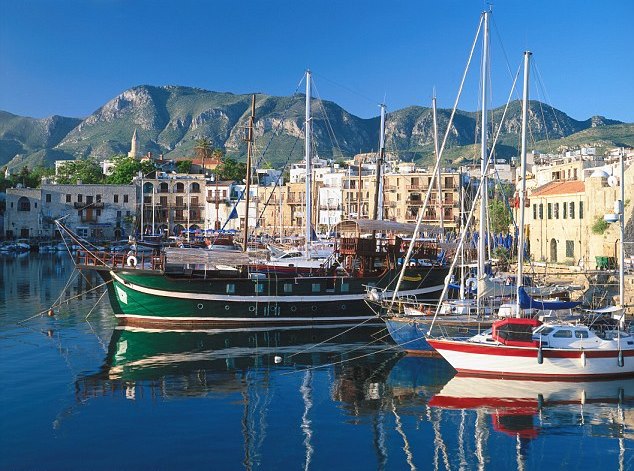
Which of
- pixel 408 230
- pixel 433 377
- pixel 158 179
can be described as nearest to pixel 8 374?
pixel 433 377

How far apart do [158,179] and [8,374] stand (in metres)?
86.6

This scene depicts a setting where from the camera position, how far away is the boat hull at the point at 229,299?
35.4 metres

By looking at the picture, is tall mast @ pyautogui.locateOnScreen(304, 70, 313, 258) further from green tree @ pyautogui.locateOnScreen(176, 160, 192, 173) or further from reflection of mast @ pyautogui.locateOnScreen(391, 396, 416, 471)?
green tree @ pyautogui.locateOnScreen(176, 160, 192, 173)

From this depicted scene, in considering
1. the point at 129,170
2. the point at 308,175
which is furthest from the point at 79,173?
the point at 308,175

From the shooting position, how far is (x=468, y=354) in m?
24.8

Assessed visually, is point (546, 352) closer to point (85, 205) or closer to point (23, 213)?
point (85, 205)

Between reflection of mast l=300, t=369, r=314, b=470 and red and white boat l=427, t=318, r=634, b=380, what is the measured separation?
5.48 metres

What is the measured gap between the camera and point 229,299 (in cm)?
3578

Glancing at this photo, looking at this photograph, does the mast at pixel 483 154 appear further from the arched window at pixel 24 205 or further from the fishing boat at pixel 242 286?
the arched window at pixel 24 205

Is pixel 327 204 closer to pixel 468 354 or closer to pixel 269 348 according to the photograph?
pixel 269 348

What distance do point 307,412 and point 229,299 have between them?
1529cm

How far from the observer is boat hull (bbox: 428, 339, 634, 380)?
79.2ft

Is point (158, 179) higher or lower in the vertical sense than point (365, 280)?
higher

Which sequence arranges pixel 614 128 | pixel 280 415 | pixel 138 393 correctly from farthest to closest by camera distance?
pixel 614 128 < pixel 138 393 < pixel 280 415
